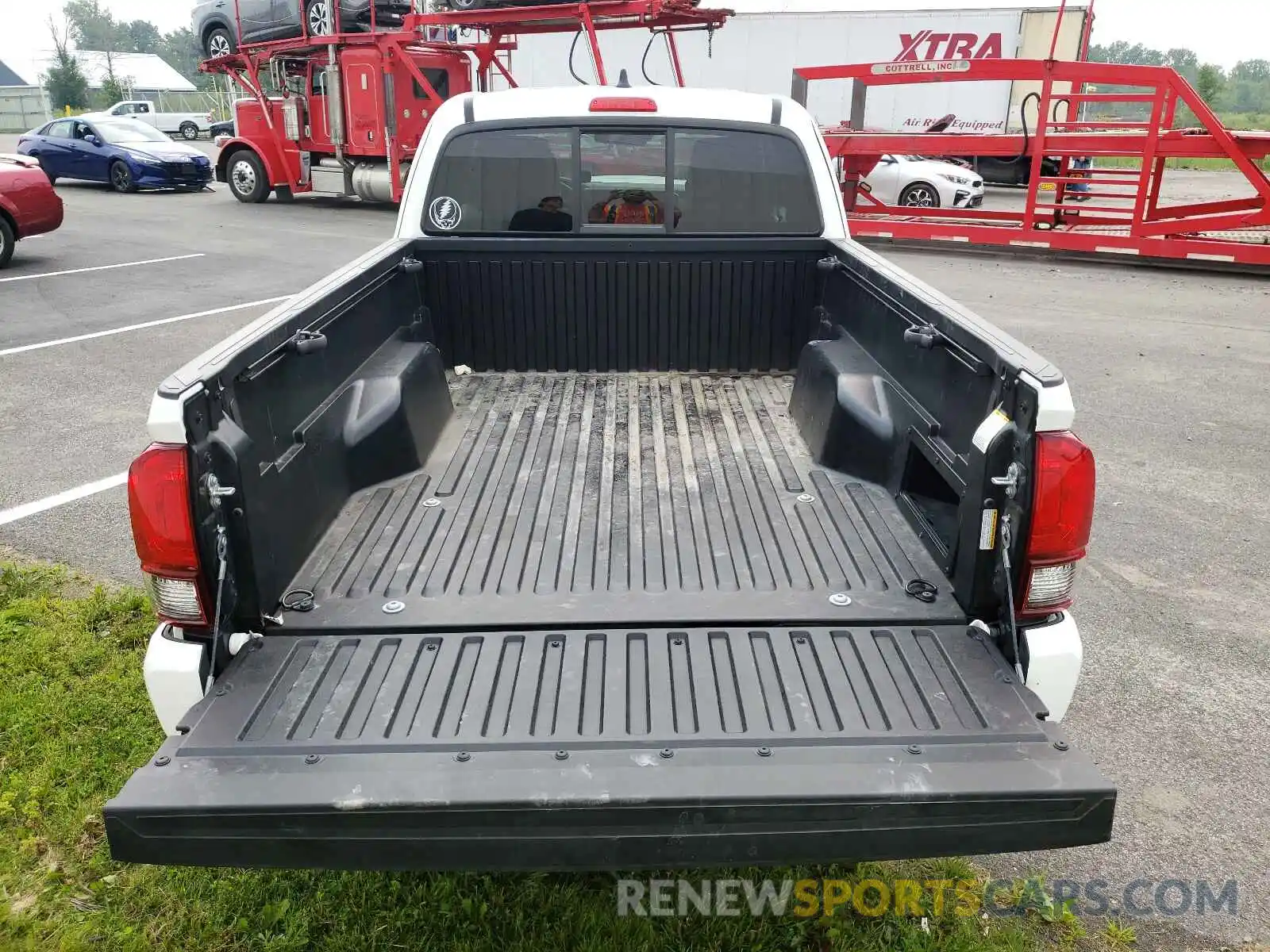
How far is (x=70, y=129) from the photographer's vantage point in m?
19.4

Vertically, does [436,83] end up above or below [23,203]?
above

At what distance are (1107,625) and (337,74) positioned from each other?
47.9 ft

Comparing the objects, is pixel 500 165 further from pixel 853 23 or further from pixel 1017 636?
pixel 853 23

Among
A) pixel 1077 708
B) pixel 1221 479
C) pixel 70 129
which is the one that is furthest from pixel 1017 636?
pixel 70 129

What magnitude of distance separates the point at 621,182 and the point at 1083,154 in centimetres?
1022

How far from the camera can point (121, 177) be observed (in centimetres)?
1950

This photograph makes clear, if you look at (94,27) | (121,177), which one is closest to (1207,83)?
(121,177)

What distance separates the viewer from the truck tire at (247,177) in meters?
17.5

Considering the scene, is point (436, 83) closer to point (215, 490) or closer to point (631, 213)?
point (631, 213)

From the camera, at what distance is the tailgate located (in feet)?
6.13

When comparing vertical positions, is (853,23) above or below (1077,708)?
above

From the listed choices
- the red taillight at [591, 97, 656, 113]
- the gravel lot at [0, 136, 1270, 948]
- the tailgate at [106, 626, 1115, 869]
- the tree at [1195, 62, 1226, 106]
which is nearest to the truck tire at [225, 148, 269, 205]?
the gravel lot at [0, 136, 1270, 948]

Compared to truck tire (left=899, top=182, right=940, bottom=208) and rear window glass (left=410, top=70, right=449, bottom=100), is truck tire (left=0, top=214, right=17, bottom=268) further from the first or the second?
truck tire (left=899, top=182, right=940, bottom=208)

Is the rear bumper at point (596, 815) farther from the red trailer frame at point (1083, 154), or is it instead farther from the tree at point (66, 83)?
the tree at point (66, 83)
